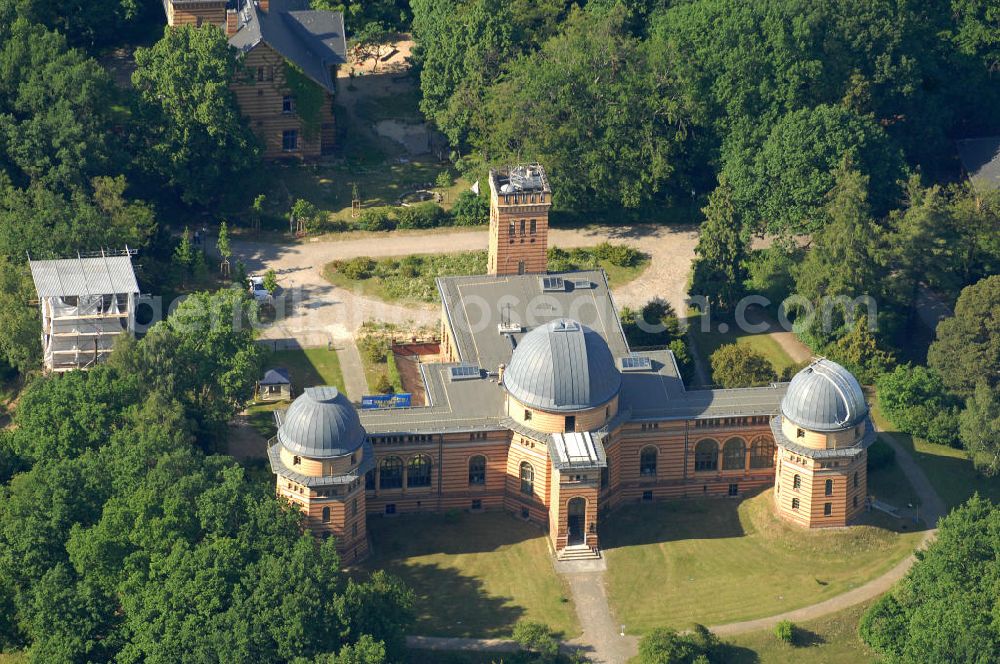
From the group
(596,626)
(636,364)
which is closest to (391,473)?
(596,626)

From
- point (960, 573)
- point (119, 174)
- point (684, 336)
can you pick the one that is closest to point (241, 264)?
point (119, 174)

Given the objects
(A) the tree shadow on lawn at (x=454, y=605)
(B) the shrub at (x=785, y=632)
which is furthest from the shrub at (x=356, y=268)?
(B) the shrub at (x=785, y=632)

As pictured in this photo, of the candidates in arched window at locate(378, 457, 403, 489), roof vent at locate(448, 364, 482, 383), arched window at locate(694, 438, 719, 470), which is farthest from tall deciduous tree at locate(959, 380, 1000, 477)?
arched window at locate(378, 457, 403, 489)

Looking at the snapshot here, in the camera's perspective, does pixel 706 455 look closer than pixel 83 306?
Yes

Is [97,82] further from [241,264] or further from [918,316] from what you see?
[918,316]

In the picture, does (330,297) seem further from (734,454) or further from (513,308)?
(734,454)

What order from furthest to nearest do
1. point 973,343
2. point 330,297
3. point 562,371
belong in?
1. point 330,297
2. point 973,343
3. point 562,371

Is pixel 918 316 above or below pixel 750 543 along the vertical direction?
above

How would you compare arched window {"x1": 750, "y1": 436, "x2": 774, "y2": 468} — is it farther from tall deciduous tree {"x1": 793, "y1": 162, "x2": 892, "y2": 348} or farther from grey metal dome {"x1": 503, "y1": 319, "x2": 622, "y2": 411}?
tall deciduous tree {"x1": 793, "y1": 162, "x2": 892, "y2": 348}
